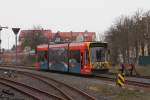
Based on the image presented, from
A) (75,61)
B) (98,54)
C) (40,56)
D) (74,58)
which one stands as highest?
(98,54)

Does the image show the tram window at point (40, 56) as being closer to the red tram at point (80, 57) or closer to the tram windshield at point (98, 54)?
the red tram at point (80, 57)

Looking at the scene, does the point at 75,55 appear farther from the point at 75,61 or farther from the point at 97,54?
the point at 97,54

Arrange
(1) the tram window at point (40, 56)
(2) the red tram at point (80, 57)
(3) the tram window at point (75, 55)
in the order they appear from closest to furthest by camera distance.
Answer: (2) the red tram at point (80, 57), (3) the tram window at point (75, 55), (1) the tram window at point (40, 56)

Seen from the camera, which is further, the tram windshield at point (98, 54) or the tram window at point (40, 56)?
the tram window at point (40, 56)

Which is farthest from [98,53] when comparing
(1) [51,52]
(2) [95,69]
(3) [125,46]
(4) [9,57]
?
(4) [9,57]

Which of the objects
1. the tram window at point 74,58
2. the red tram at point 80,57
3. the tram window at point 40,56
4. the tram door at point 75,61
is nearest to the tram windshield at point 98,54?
the red tram at point 80,57

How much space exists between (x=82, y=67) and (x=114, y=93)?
15675 mm

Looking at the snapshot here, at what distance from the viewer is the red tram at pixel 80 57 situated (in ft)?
125

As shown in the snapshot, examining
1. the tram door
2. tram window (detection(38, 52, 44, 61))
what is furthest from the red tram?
tram window (detection(38, 52, 44, 61))

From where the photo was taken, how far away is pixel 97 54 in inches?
1529

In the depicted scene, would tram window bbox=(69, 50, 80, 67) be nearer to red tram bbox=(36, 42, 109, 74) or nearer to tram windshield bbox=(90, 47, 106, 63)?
red tram bbox=(36, 42, 109, 74)

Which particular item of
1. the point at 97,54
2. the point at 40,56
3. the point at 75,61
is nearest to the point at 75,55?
the point at 75,61

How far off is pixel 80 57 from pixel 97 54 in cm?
139

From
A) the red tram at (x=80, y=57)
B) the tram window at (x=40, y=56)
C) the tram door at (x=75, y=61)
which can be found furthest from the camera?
the tram window at (x=40, y=56)
